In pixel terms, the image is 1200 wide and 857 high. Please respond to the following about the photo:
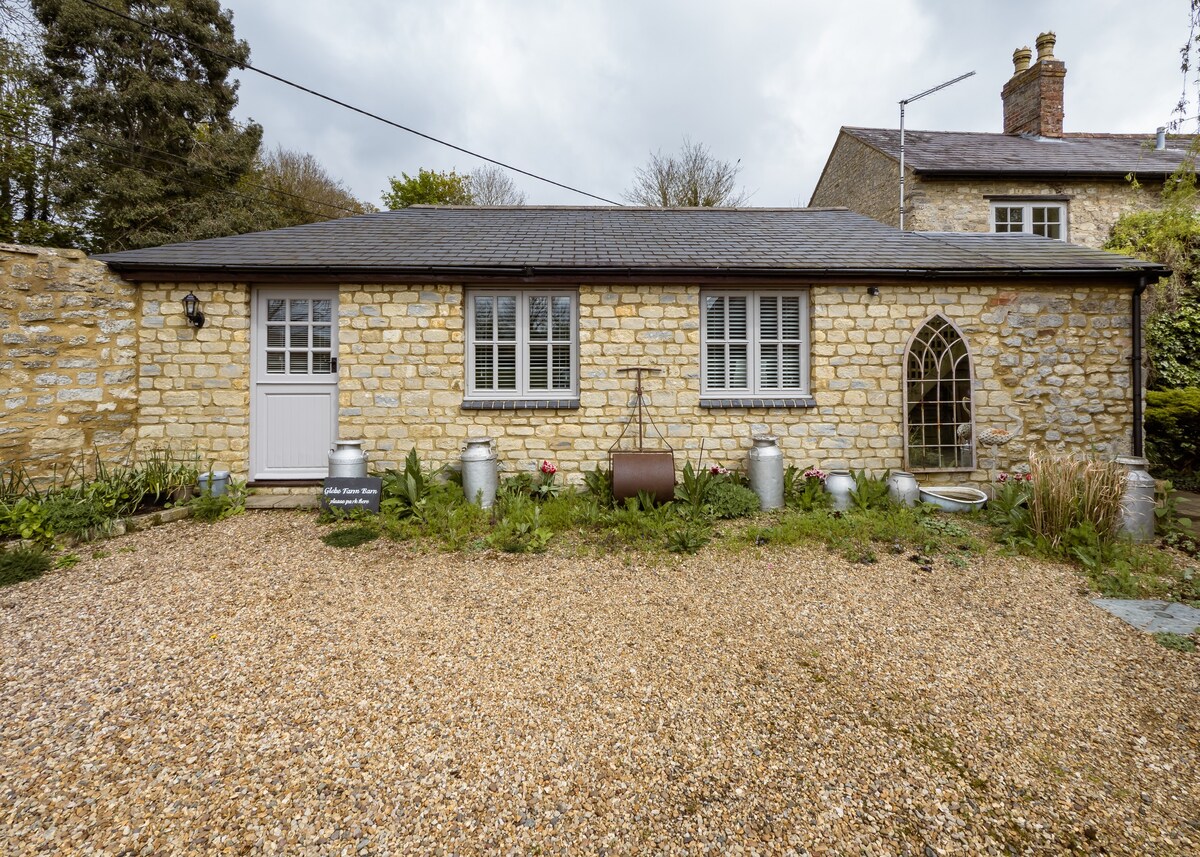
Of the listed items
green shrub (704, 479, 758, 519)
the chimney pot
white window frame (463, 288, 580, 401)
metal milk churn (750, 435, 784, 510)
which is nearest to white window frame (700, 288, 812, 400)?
metal milk churn (750, 435, 784, 510)

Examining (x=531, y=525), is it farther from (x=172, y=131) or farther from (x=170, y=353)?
(x=172, y=131)

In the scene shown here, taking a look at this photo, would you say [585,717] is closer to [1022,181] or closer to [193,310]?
[193,310]

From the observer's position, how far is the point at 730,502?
6.10 meters

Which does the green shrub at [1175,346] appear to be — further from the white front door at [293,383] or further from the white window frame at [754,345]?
the white front door at [293,383]

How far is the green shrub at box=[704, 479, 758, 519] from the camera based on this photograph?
19.8ft

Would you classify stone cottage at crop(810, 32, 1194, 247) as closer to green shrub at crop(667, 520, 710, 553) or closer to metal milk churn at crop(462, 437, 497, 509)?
green shrub at crop(667, 520, 710, 553)

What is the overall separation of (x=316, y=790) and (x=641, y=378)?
222 inches

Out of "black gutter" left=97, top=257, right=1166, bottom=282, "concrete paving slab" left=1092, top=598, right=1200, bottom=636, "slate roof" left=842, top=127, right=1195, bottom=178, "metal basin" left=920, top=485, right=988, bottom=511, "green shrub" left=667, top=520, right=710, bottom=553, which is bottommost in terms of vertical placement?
"concrete paving slab" left=1092, top=598, right=1200, bottom=636

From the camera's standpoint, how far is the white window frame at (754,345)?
7.08 metres

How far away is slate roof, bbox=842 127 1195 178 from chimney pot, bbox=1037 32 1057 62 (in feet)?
6.28

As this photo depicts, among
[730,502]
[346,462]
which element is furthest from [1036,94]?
[346,462]

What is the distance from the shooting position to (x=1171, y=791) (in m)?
2.10

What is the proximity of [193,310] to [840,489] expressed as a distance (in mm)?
8938

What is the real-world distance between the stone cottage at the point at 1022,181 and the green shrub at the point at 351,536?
13.9m
